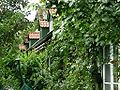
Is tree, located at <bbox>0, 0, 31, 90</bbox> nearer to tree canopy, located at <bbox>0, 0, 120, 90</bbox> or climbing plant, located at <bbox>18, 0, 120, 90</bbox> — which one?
tree canopy, located at <bbox>0, 0, 120, 90</bbox>

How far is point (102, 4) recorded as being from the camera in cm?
388

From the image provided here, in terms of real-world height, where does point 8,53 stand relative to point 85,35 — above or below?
above

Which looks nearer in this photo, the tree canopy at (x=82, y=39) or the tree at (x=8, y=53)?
the tree canopy at (x=82, y=39)

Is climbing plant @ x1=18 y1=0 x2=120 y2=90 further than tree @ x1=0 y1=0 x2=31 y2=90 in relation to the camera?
No

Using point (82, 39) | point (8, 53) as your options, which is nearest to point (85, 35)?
point (82, 39)

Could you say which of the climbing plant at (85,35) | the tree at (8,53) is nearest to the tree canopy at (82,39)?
the climbing plant at (85,35)

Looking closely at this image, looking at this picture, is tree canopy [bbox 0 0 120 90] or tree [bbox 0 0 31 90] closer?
tree canopy [bbox 0 0 120 90]

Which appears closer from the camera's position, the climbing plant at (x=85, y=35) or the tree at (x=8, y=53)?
the climbing plant at (x=85, y=35)

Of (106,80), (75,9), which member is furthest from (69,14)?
(106,80)

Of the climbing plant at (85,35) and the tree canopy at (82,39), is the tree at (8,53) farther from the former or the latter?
the climbing plant at (85,35)

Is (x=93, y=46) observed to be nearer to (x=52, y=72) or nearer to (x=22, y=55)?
(x=52, y=72)

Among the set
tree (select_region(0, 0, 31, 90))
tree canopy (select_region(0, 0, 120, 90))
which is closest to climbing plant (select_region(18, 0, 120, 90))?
tree canopy (select_region(0, 0, 120, 90))

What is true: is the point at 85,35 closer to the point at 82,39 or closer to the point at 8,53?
the point at 82,39

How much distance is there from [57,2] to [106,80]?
309 centimetres
